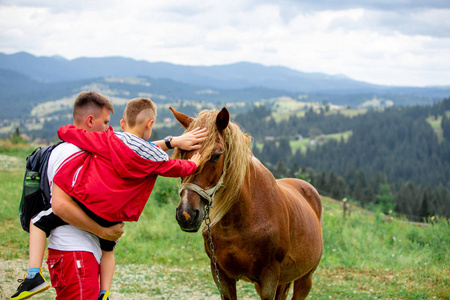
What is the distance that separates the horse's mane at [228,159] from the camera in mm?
2957

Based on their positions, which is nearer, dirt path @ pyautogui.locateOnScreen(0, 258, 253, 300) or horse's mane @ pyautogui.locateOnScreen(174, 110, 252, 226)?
horse's mane @ pyautogui.locateOnScreen(174, 110, 252, 226)

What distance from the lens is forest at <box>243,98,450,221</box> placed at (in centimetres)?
9354

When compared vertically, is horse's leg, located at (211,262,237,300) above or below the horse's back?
below

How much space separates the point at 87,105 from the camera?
2820mm

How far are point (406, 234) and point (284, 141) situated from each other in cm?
12172

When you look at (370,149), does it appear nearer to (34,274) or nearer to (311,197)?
(311,197)

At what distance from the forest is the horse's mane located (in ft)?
256

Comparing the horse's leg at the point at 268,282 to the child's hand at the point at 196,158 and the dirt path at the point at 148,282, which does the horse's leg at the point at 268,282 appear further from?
the dirt path at the point at 148,282

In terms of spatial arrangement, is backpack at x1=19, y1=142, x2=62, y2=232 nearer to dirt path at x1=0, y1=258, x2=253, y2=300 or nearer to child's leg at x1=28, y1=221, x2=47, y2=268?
child's leg at x1=28, y1=221, x2=47, y2=268

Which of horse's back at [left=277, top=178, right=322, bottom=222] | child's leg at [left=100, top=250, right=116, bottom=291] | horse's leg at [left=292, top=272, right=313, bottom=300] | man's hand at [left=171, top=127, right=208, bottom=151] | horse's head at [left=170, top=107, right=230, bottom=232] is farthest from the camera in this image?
horse's back at [left=277, top=178, right=322, bottom=222]

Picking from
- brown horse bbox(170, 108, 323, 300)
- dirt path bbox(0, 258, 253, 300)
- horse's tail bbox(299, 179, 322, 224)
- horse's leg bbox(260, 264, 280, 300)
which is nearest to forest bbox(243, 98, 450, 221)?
dirt path bbox(0, 258, 253, 300)

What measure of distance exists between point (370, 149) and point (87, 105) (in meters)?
148

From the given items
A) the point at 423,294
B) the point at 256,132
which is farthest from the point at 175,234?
the point at 256,132

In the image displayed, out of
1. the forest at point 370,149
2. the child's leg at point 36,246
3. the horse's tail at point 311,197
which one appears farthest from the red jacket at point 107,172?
the forest at point 370,149
